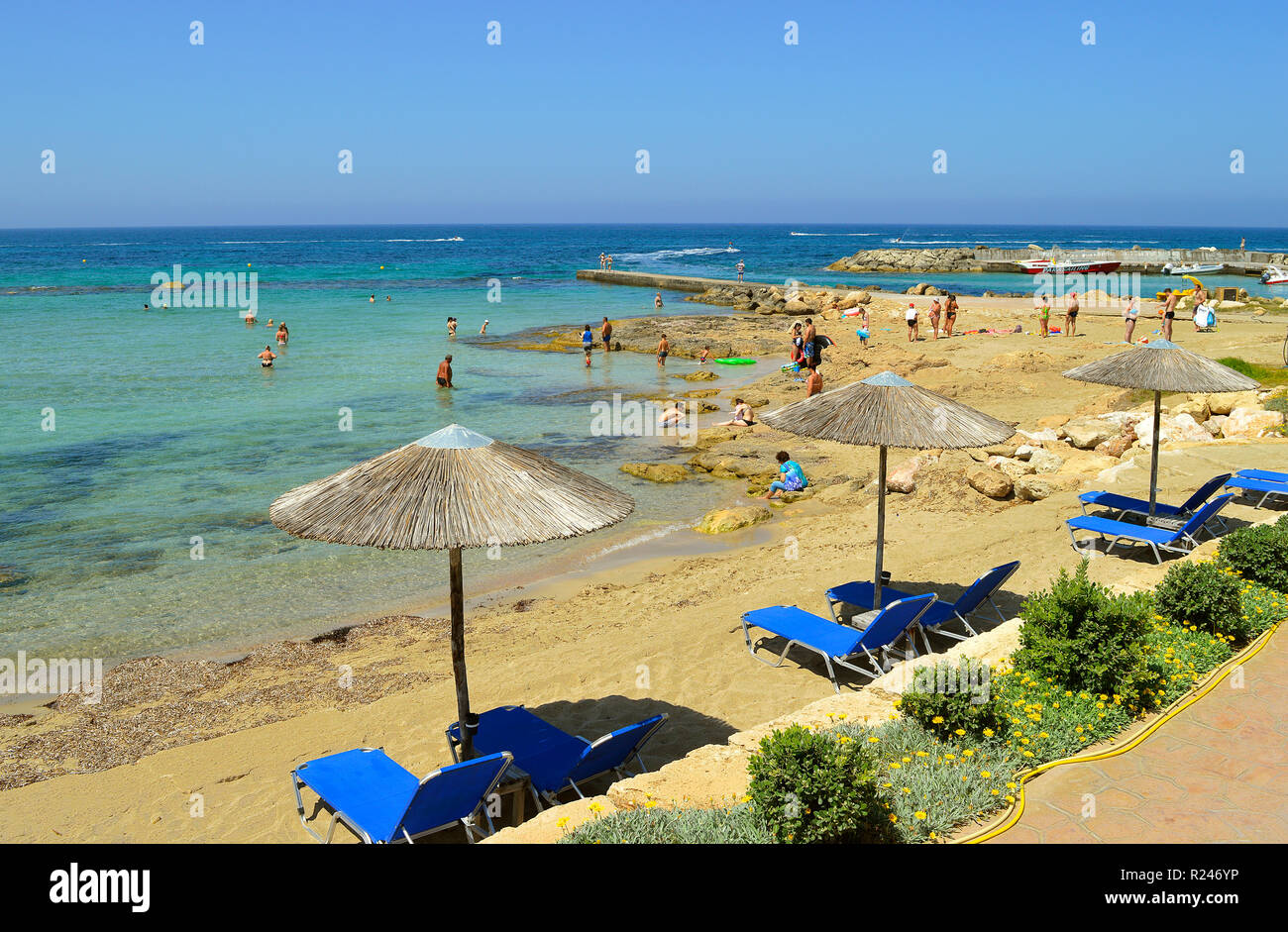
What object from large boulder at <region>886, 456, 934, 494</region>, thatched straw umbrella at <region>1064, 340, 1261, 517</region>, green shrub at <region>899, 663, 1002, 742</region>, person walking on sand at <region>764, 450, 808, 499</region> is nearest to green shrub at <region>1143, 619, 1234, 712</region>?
green shrub at <region>899, 663, 1002, 742</region>

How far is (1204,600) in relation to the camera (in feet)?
22.6

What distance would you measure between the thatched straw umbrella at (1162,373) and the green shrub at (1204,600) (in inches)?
116

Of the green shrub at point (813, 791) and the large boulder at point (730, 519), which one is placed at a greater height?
the green shrub at point (813, 791)

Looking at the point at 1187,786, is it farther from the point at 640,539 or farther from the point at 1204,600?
the point at 640,539

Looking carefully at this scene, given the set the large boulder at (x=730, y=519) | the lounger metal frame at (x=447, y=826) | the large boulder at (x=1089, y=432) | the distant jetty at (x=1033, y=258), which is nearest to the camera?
the lounger metal frame at (x=447, y=826)

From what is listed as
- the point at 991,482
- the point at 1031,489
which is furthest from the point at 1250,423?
the point at 991,482

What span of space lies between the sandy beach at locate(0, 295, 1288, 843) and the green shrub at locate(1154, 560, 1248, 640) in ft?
4.31

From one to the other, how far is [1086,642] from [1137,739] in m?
0.72

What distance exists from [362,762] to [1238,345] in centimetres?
2351

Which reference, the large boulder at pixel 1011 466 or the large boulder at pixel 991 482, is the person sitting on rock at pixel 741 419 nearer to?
the large boulder at pixel 1011 466

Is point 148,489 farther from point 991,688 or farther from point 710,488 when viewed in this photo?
point 991,688

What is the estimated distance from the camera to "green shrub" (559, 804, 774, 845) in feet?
14.3

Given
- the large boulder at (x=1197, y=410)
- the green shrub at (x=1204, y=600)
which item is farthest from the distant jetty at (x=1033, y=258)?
the green shrub at (x=1204, y=600)

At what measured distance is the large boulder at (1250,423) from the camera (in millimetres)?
13789
